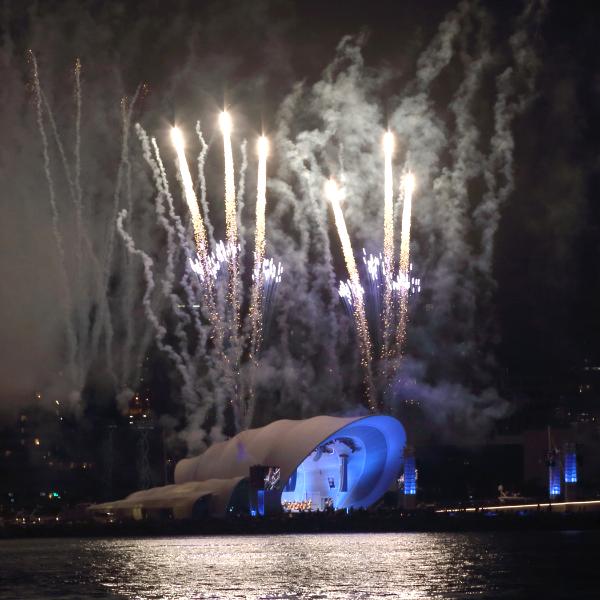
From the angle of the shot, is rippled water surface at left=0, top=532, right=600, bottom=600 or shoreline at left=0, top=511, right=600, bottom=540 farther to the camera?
shoreline at left=0, top=511, right=600, bottom=540

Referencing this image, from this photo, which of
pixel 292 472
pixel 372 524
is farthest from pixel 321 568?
pixel 292 472

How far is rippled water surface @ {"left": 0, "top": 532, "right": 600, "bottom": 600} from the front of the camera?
51000 millimetres

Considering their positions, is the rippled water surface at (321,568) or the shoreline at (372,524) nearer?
the rippled water surface at (321,568)

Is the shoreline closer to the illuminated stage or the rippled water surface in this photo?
the illuminated stage

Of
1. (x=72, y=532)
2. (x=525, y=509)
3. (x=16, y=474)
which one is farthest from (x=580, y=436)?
(x=16, y=474)

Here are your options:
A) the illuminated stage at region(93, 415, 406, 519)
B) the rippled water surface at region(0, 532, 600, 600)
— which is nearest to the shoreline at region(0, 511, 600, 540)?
the illuminated stage at region(93, 415, 406, 519)

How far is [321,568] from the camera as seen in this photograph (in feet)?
200

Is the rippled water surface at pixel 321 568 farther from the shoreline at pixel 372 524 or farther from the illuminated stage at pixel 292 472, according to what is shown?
the illuminated stage at pixel 292 472

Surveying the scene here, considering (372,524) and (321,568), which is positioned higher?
(372,524)

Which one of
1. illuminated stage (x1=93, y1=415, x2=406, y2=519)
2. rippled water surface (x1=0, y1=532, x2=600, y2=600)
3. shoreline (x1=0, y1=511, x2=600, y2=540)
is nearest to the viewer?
rippled water surface (x1=0, y1=532, x2=600, y2=600)

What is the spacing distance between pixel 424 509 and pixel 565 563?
39.0 metres

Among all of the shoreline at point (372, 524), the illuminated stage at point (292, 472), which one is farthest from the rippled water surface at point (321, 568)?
the illuminated stage at point (292, 472)

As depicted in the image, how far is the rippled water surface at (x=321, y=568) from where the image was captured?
51.0 m

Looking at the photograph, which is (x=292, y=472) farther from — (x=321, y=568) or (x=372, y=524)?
(x=321, y=568)
